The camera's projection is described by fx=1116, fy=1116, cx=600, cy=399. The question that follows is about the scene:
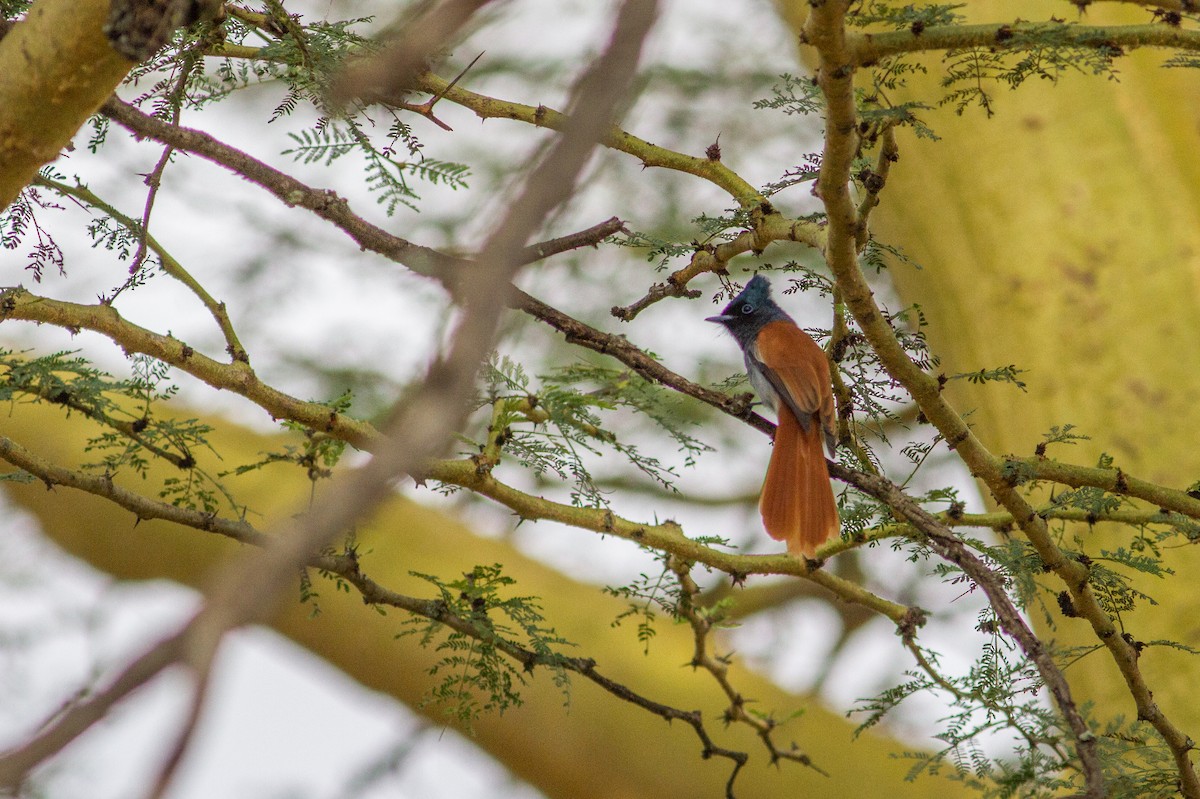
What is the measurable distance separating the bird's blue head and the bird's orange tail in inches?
30.9

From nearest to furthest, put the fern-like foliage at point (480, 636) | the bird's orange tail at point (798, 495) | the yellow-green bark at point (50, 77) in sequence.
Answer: the yellow-green bark at point (50, 77) < the fern-like foliage at point (480, 636) < the bird's orange tail at point (798, 495)

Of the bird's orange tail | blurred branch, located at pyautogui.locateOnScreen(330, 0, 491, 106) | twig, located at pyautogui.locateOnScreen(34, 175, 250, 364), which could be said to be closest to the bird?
the bird's orange tail

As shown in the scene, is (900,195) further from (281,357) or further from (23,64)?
(23,64)

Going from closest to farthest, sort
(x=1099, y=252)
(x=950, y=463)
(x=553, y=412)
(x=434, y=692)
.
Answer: (x=553, y=412) → (x=434, y=692) → (x=1099, y=252) → (x=950, y=463)

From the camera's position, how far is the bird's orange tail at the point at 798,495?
113 inches

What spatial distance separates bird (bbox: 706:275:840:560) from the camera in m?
2.89

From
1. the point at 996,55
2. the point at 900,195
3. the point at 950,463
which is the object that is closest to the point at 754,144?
the point at 900,195

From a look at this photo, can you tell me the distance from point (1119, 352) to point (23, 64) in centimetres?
406

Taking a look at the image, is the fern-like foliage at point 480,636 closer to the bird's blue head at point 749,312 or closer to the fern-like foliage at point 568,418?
the fern-like foliage at point 568,418

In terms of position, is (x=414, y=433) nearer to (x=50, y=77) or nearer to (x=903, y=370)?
(x=50, y=77)

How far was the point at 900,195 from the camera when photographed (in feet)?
16.5

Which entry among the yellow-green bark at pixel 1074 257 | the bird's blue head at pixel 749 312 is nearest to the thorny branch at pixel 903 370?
the bird's blue head at pixel 749 312

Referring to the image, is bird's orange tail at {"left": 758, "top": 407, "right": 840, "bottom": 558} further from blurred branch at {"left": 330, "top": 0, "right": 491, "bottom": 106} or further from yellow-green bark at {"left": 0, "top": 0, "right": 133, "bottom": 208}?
blurred branch at {"left": 330, "top": 0, "right": 491, "bottom": 106}

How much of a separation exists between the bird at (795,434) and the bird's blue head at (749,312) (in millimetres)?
199
